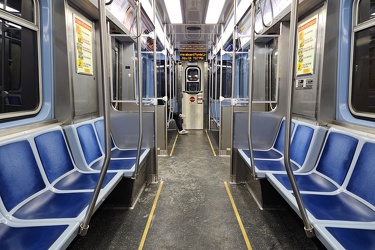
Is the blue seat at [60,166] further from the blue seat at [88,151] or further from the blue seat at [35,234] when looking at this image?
the blue seat at [35,234]

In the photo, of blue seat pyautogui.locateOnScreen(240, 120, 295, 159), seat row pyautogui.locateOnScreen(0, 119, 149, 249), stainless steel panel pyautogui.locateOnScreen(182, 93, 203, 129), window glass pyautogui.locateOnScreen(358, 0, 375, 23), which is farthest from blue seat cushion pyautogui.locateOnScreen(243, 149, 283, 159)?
stainless steel panel pyautogui.locateOnScreen(182, 93, 203, 129)

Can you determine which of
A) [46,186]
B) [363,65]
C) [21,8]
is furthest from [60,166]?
[363,65]

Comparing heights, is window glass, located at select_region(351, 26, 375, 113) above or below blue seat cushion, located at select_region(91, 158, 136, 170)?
above

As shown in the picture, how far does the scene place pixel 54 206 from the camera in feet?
6.16

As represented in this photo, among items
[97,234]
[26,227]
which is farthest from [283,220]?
[26,227]

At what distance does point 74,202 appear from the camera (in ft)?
6.35

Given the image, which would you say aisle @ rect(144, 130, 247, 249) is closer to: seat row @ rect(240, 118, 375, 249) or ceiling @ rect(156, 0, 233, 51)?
seat row @ rect(240, 118, 375, 249)

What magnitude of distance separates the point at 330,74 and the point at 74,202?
2620 mm

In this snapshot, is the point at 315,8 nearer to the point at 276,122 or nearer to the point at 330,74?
the point at 330,74

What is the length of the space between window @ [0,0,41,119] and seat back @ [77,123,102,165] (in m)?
0.53

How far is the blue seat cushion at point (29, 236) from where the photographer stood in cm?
138

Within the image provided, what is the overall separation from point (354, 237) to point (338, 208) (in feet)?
1.28

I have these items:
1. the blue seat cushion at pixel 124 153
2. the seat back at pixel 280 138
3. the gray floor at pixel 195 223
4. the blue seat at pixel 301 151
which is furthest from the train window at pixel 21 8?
the seat back at pixel 280 138

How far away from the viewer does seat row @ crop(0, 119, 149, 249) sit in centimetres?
150
